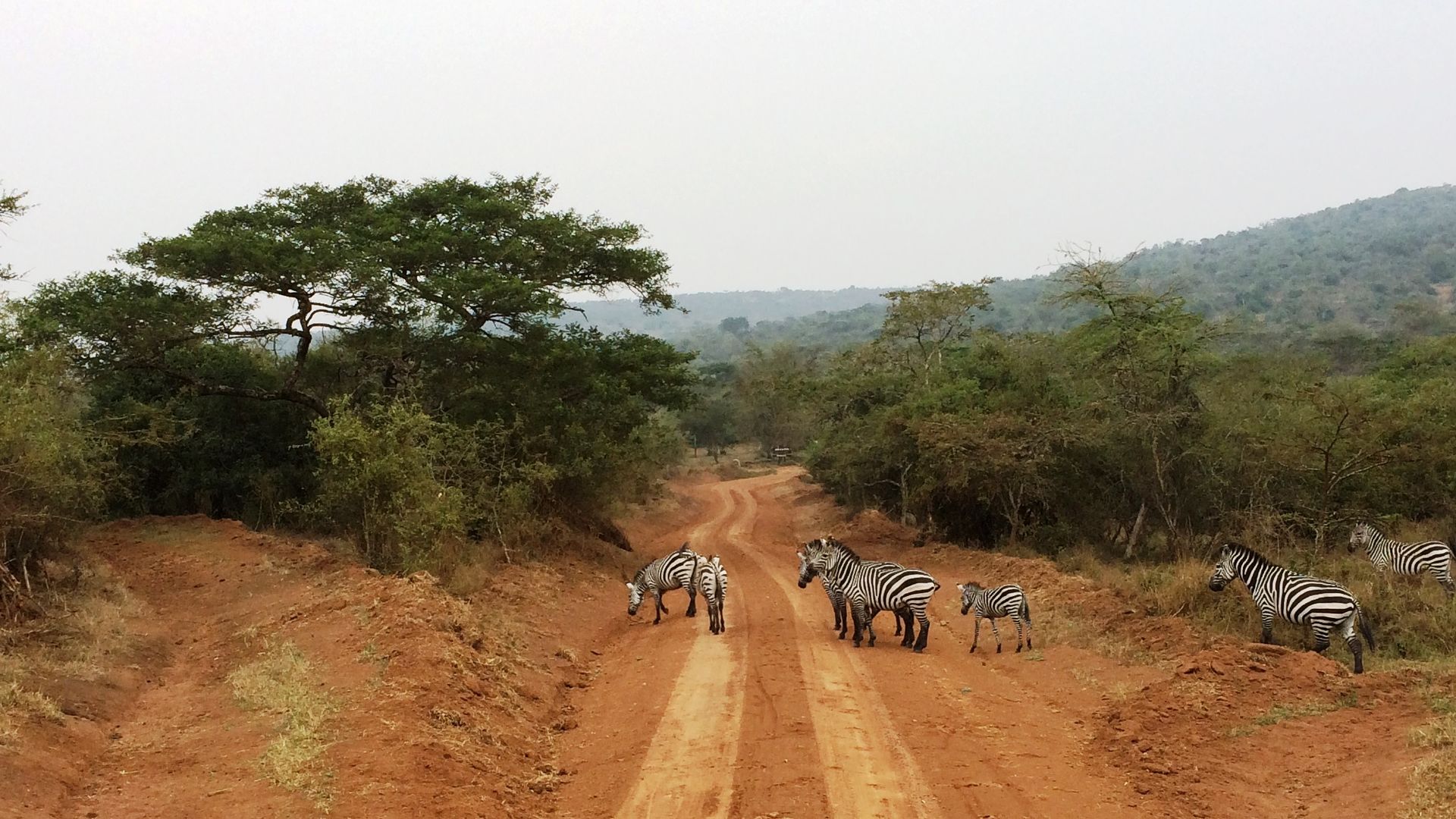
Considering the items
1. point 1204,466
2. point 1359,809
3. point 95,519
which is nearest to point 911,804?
point 1359,809

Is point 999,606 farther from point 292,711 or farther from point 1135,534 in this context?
point 1135,534

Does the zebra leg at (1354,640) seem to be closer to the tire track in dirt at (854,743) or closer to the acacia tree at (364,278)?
the tire track in dirt at (854,743)

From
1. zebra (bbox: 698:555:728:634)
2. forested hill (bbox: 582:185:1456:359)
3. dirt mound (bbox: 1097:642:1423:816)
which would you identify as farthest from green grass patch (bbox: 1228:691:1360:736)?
forested hill (bbox: 582:185:1456:359)

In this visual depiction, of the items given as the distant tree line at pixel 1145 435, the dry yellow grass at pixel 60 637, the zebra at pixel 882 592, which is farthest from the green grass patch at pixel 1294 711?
the dry yellow grass at pixel 60 637

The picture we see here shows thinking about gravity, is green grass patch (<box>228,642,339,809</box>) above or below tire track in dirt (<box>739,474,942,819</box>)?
above

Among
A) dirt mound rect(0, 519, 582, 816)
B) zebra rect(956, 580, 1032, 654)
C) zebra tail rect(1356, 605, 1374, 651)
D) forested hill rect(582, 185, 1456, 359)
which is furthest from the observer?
forested hill rect(582, 185, 1456, 359)

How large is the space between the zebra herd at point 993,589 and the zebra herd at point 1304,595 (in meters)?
0.01

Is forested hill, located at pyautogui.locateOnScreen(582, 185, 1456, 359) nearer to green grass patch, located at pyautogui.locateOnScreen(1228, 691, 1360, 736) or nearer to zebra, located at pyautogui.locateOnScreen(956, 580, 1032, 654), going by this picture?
zebra, located at pyautogui.locateOnScreen(956, 580, 1032, 654)

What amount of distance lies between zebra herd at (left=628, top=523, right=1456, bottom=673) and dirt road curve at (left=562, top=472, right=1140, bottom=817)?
0.53 m

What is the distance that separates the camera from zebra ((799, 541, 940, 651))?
1354 centimetres

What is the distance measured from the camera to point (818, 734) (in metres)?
9.15

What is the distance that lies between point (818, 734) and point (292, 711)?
17.0ft

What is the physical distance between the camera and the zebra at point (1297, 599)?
11.4 metres

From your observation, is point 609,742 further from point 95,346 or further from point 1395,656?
point 95,346
